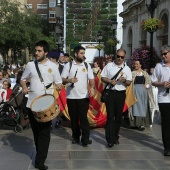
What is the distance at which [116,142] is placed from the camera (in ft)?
27.5

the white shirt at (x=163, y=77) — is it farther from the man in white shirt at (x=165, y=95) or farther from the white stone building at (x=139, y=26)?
the white stone building at (x=139, y=26)

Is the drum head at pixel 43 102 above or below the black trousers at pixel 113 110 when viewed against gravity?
above

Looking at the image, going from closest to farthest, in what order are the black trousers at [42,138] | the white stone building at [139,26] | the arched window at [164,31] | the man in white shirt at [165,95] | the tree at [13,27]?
the black trousers at [42,138], the man in white shirt at [165,95], the arched window at [164,31], the white stone building at [139,26], the tree at [13,27]

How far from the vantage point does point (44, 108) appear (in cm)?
625

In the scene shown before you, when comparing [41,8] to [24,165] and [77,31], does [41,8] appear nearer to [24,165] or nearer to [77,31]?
[77,31]

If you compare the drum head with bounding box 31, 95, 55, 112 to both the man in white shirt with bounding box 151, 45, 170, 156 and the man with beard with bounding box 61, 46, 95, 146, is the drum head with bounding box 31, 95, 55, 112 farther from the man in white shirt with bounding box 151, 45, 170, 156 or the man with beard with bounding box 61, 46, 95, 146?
the man in white shirt with bounding box 151, 45, 170, 156

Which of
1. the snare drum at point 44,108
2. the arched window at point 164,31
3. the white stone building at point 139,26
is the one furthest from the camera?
the white stone building at point 139,26

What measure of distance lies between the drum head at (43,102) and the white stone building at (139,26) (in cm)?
2144

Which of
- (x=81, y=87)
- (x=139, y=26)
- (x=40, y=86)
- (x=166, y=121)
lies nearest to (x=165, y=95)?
(x=166, y=121)

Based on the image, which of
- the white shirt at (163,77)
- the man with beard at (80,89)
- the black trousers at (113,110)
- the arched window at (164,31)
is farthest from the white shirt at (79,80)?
the arched window at (164,31)

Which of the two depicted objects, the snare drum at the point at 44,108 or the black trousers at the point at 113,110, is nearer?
the snare drum at the point at 44,108

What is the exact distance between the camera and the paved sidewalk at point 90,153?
6.70 metres

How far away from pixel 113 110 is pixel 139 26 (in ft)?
102

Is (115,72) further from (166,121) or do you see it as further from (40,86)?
(40,86)
